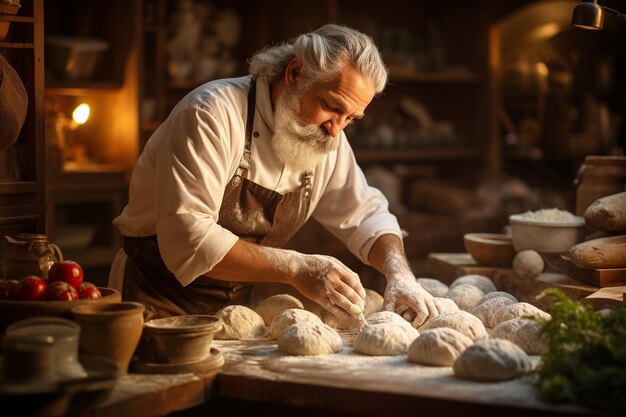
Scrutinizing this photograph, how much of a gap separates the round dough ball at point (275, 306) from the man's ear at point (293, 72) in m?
0.85

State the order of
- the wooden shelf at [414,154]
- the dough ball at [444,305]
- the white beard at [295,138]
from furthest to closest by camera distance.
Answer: the wooden shelf at [414,154] → the white beard at [295,138] → the dough ball at [444,305]

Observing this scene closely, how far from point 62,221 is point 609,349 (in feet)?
13.4

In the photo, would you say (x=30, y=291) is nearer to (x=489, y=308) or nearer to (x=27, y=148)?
(x=27, y=148)

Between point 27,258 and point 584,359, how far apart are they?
5.67 ft

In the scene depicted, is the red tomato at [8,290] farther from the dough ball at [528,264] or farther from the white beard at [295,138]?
the dough ball at [528,264]

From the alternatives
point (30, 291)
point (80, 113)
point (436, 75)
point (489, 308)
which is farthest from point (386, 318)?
point (436, 75)

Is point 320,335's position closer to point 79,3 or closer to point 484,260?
point 484,260

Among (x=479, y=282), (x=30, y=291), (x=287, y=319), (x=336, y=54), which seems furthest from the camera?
(x=479, y=282)

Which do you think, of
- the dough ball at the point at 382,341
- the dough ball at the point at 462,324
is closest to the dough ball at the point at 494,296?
the dough ball at the point at 462,324

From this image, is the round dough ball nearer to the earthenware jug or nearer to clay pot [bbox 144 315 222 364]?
clay pot [bbox 144 315 222 364]

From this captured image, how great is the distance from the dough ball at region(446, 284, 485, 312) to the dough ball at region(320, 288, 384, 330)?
0.29m

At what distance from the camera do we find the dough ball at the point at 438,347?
252cm

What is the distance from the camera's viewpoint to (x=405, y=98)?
23.9 feet

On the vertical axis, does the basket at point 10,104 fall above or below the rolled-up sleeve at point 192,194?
above
